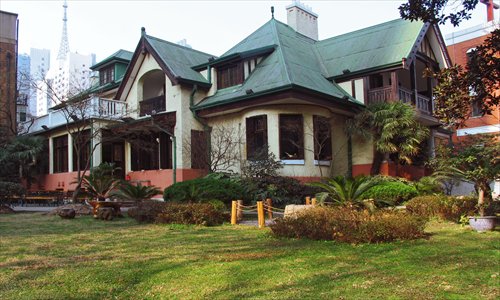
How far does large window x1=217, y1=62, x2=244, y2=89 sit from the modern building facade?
0.05 m

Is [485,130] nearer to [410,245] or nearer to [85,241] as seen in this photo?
[410,245]

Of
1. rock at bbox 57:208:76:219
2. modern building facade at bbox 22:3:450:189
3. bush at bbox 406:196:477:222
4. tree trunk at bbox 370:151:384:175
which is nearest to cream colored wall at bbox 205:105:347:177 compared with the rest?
modern building facade at bbox 22:3:450:189

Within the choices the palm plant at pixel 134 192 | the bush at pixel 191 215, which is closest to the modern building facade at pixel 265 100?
the palm plant at pixel 134 192

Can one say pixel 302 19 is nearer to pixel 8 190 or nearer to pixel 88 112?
pixel 88 112

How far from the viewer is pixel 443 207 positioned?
1262cm

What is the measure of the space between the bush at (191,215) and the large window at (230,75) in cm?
1022

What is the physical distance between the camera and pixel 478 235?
9836 millimetres

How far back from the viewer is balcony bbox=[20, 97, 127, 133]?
20.9 m

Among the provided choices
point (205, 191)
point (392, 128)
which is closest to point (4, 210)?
point (205, 191)

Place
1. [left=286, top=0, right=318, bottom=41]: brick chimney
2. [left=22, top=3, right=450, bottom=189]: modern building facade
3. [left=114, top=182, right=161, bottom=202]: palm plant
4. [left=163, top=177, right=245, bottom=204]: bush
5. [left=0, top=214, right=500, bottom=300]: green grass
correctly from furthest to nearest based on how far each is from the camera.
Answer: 1. [left=286, top=0, right=318, bottom=41]: brick chimney
2. [left=22, top=3, right=450, bottom=189]: modern building facade
3. [left=114, top=182, right=161, bottom=202]: palm plant
4. [left=163, top=177, right=245, bottom=204]: bush
5. [left=0, top=214, right=500, bottom=300]: green grass

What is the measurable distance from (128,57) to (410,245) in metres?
25.6

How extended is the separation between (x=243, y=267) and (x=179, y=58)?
18676 mm

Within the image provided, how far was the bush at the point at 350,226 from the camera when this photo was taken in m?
8.65

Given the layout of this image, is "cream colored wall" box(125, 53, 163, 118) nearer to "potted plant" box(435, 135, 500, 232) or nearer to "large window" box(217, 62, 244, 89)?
"large window" box(217, 62, 244, 89)
